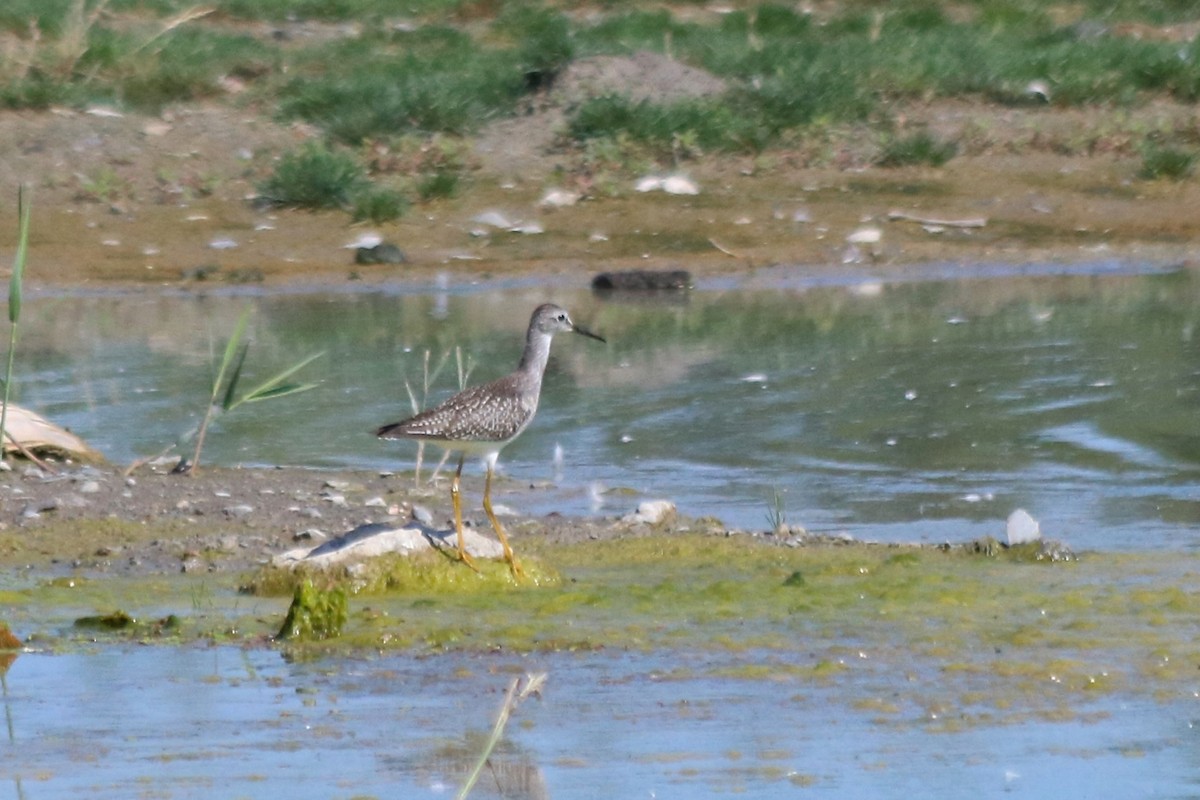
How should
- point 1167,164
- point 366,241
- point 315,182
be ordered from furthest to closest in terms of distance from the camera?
1. point 1167,164
2. point 315,182
3. point 366,241

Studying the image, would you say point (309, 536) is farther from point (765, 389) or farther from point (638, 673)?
point (765, 389)

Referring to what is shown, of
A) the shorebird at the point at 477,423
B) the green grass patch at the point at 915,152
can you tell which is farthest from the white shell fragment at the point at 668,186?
the shorebird at the point at 477,423

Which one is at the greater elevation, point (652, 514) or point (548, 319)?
point (548, 319)

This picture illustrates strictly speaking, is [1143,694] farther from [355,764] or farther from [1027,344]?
[1027,344]

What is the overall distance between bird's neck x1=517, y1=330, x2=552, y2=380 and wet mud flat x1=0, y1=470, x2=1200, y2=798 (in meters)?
0.62

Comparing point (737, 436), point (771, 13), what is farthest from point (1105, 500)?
point (771, 13)

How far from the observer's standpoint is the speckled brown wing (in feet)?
24.0

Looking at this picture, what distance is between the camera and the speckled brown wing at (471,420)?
7305 mm

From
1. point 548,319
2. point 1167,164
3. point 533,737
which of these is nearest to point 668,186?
point 1167,164

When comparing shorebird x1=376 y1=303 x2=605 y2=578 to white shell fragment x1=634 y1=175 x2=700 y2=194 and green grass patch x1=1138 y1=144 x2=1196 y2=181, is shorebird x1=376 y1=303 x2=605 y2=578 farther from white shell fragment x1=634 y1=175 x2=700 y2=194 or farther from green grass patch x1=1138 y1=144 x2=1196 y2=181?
green grass patch x1=1138 y1=144 x2=1196 y2=181

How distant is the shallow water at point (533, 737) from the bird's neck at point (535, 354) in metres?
2.05

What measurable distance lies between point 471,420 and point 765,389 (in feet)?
13.4

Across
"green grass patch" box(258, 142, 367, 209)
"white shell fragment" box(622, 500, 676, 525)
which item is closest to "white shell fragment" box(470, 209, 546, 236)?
"green grass patch" box(258, 142, 367, 209)

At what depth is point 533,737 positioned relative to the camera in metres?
5.09
